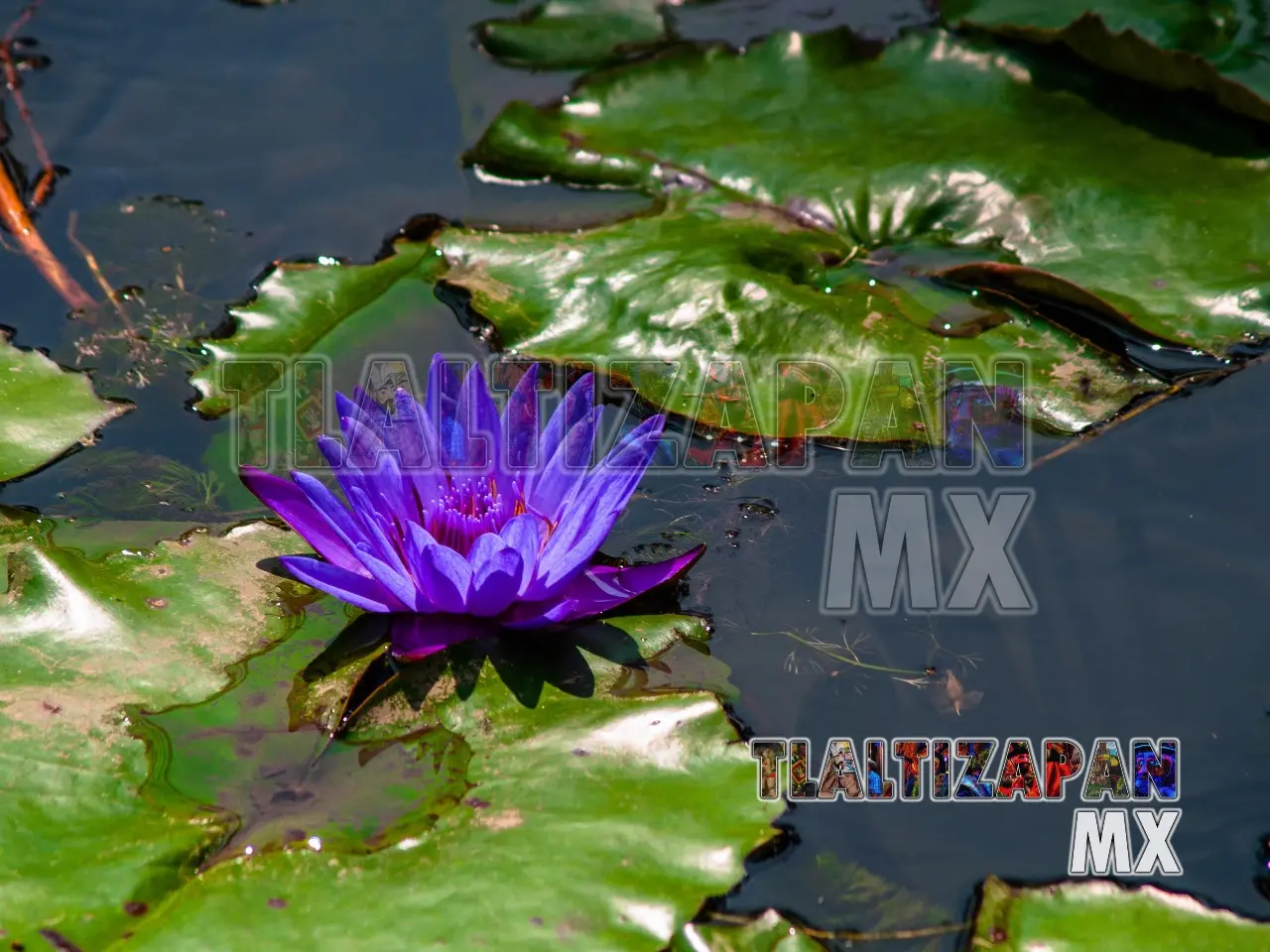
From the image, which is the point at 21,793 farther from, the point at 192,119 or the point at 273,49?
the point at 273,49

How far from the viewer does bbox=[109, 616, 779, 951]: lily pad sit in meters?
1.95

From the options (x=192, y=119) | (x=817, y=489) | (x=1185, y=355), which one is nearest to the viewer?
(x=817, y=489)

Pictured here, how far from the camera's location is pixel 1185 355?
3295 millimetres

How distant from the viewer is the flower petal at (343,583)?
230cm

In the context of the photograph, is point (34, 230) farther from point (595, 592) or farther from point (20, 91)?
point (595, 592)

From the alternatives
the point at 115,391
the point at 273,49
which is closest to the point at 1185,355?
the point at 115,391

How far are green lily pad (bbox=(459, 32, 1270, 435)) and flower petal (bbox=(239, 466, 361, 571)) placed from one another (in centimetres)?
104

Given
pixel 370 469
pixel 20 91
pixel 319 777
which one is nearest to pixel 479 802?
pixel 319 777

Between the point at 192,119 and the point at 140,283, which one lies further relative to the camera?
the point at 192,119

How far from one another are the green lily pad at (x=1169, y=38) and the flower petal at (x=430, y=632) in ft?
8.99

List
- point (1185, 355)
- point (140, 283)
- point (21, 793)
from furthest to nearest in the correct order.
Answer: point (140, 283)
point (1185, 355)
point (21, 793)

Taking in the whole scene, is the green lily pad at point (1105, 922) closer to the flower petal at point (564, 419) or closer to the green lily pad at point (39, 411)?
the flower petal at point (564, 419)

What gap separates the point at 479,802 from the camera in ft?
7.02

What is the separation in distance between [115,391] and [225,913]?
6.12ft
